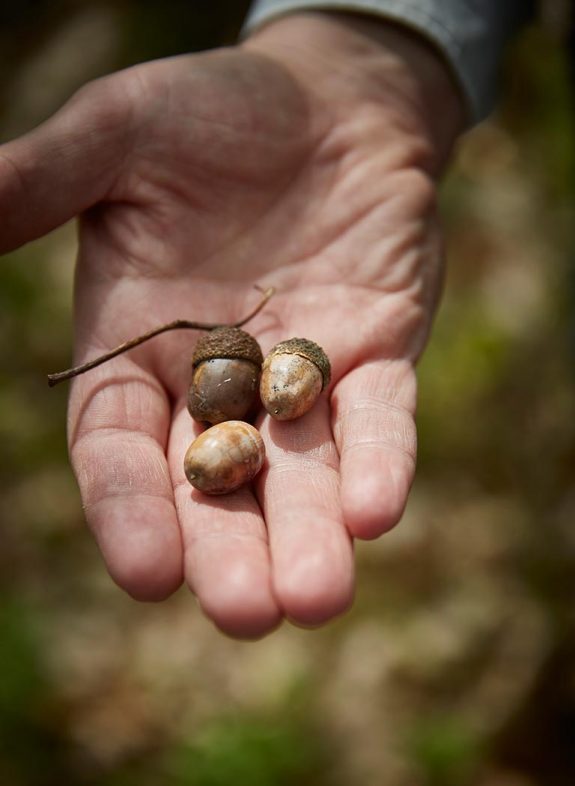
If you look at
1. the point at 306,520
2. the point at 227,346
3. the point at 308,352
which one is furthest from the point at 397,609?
the point at 306,520

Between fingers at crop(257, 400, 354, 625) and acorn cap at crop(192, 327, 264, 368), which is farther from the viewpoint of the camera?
acorn cap at crop(192, 327, 264, 368)

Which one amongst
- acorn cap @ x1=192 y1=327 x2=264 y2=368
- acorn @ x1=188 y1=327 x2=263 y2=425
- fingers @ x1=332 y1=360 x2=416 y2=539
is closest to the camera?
fingers @ x1=332 y1=360 x2=416 y2=539

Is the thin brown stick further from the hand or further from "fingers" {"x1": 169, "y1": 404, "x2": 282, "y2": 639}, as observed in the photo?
"fingers" {"x1": 169, "y1": 404, "x2": 282, "y2": 639}

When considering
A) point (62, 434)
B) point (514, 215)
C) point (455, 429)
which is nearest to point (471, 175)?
point (514, 215)

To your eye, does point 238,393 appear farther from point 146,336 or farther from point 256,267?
point 256,267

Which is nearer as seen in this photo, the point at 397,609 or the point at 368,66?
the point at 368,66

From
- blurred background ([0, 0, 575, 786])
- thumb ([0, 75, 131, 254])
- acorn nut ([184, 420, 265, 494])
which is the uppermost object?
thumb ([0, 75, 131, 254])

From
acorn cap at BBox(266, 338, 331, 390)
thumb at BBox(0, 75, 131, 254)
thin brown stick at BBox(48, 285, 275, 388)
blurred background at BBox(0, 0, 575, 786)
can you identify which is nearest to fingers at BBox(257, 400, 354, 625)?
acorn cap at BBox(266, 338, 331, 390)
